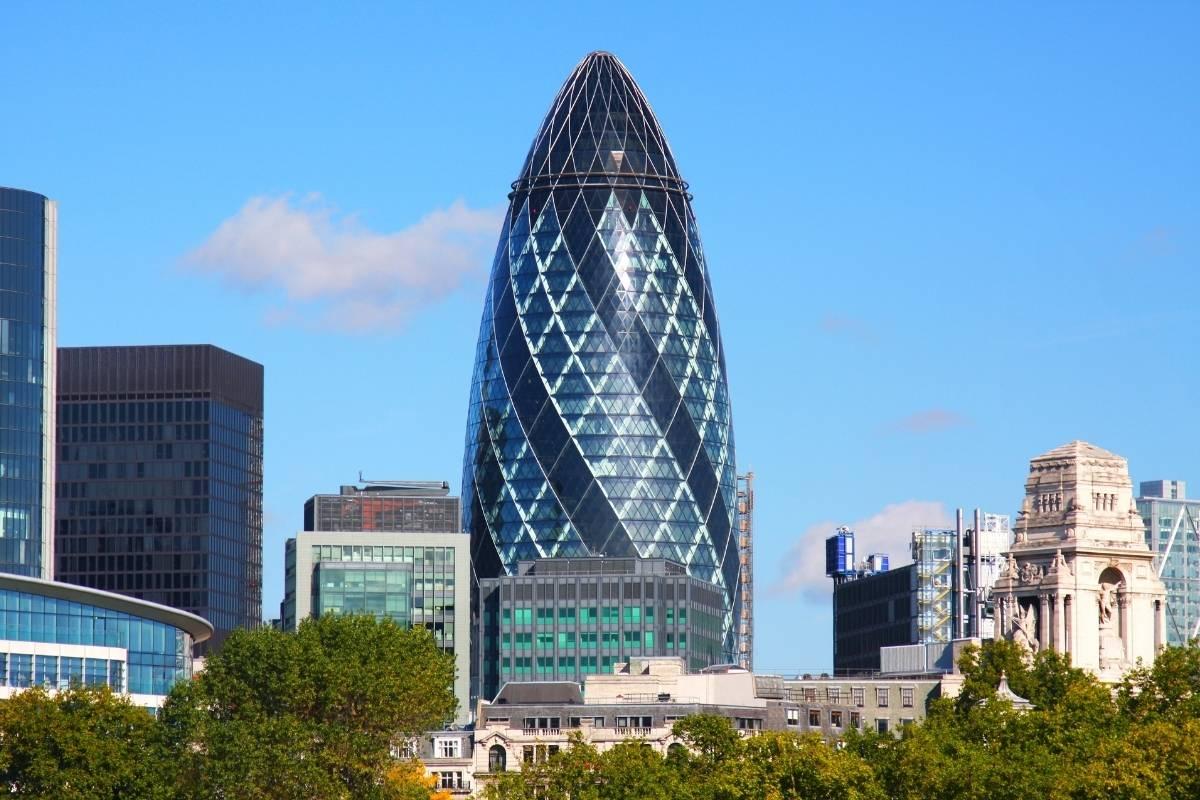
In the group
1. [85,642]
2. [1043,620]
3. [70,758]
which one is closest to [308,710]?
[70,758]

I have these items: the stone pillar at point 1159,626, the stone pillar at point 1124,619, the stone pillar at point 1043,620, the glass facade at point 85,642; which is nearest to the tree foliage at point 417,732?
the stone pillar at point 1043,620

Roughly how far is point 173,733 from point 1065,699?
153 ft

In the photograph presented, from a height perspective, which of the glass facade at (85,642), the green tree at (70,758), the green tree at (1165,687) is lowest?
the green tree at (70,758)

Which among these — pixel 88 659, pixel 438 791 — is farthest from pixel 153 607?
pixel 438 791

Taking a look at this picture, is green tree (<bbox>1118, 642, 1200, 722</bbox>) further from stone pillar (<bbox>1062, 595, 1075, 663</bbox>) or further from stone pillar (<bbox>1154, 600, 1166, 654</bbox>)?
stone pillar (<bbox>1154, 600, 1166, 654</bbox>)

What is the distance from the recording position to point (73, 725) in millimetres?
157000

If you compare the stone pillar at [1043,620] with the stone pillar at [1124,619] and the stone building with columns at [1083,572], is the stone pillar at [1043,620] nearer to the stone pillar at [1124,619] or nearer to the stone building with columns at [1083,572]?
the stone building with columns at [1083,572]

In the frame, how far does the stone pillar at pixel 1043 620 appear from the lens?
18725cm

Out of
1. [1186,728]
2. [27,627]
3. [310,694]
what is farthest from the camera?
[27,627]

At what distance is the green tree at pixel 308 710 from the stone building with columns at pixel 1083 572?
35.5m

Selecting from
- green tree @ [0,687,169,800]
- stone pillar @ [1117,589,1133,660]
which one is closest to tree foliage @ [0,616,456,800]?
green tree @ [0,687,169,800]

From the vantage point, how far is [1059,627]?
18712cm

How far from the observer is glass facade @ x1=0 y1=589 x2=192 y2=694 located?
600 ft

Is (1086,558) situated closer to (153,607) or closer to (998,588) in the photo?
(998,588)
